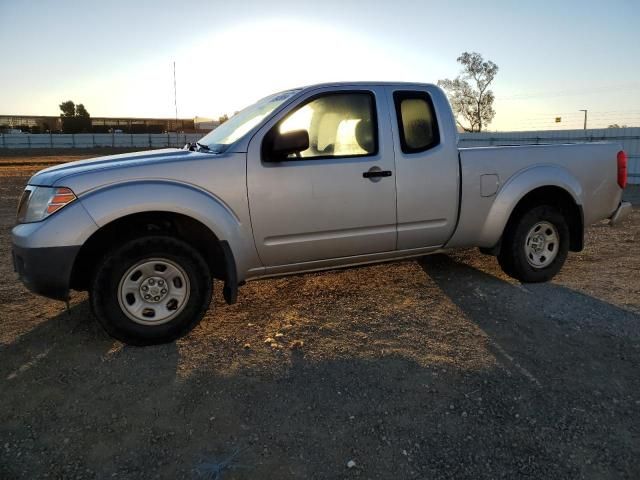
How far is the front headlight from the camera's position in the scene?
3.35 meters

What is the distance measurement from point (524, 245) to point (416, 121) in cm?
162

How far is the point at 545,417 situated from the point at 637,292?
2701mm

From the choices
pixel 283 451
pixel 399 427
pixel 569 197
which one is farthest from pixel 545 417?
pixel 569 197

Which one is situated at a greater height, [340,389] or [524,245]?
[524,245]

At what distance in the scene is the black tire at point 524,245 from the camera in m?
4.74

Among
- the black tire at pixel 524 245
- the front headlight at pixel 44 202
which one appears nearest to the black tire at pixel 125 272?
the front headlight at pixel 44 202

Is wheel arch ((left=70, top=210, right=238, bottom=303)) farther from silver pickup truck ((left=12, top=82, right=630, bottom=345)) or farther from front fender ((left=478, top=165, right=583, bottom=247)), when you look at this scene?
front fender ((left=478, top=165, right=583, bottom=247))

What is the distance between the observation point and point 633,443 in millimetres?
2455

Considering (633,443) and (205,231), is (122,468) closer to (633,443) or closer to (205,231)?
(205,231)

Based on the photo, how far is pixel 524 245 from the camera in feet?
15.6

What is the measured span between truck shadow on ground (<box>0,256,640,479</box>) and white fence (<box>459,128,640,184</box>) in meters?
9.89

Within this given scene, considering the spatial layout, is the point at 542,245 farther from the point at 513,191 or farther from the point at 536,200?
the point at 513,191

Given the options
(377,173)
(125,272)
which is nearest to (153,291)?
(125,272)

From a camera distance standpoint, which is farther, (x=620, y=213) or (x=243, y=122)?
(x=620, y=213)
